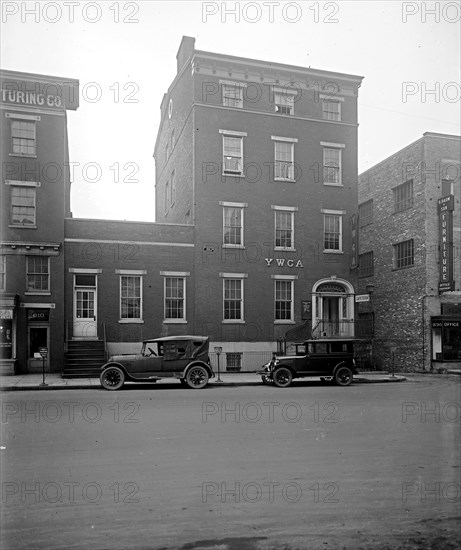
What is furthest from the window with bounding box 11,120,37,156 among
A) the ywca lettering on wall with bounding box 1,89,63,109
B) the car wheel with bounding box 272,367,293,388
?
the car wheel with bounding box 272,367,293,388

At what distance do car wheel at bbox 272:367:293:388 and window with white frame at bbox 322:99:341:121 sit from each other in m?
14.5

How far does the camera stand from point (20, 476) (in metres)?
7.21

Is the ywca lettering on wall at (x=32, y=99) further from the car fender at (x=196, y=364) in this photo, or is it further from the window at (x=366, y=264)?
the window at (x=366, y=264)

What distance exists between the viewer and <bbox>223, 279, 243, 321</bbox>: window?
26.4 metres

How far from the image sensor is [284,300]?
27.1 meters

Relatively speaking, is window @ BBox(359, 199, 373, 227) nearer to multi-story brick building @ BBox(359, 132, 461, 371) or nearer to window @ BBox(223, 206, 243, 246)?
multi-story brick building @ BBox(359, 132, 461, 371)

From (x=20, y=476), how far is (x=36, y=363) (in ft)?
56.2

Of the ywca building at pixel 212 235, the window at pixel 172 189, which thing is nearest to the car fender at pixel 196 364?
the ywca building at pixel 212 235

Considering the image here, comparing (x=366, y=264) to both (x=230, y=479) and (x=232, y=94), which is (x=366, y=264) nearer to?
(x=232, y=94)

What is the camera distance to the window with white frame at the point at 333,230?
2786 centimetres

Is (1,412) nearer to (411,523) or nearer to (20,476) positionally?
(20,476)

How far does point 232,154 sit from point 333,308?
9.26 meters

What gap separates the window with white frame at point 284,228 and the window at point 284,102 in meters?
5.00

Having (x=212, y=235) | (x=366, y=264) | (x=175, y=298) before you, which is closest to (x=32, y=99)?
(x=212, y=235)
